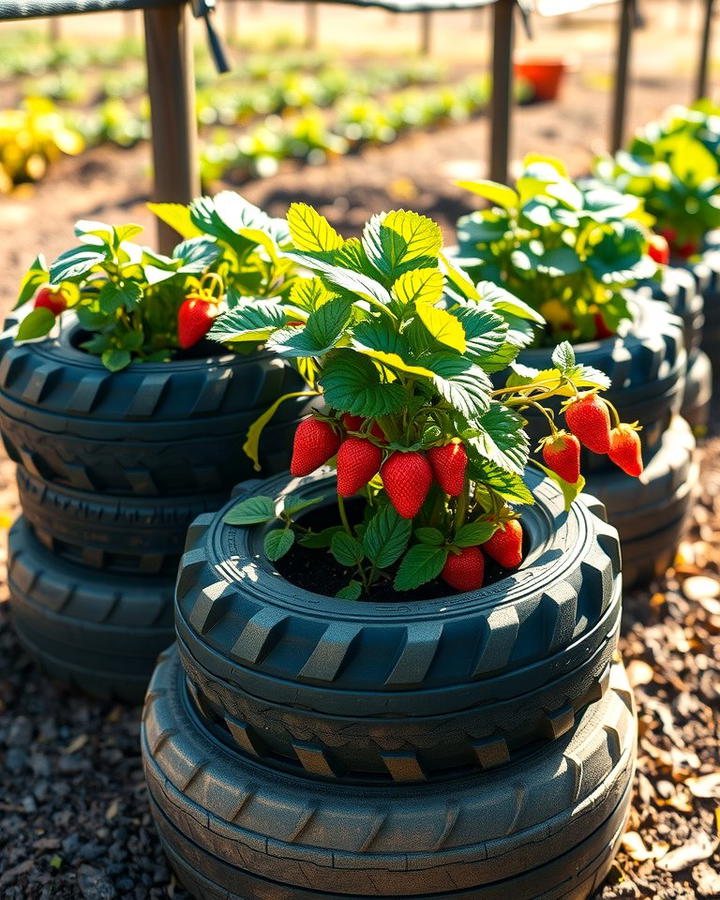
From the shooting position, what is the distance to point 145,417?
2.51 metres

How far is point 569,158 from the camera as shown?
338 inches

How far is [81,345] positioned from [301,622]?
1152 millimetres

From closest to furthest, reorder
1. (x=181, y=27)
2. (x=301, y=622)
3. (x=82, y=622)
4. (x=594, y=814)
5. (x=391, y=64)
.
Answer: (x=301, y=622) < (x=594, y=814) < (x=82, y=622) < (x=181, y=27) < (x=391, y=64)

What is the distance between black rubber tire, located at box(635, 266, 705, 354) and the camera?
11.6 feet

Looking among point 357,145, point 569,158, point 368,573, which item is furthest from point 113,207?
point 368,573

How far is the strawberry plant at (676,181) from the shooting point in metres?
4.05

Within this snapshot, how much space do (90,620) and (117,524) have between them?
0.92 feet

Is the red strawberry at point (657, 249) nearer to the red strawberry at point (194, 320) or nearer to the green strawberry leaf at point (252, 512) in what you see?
the red strawberry at point (194, 320)

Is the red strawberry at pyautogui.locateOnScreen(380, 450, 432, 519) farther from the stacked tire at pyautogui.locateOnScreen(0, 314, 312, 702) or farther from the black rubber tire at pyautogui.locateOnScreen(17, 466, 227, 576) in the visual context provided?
the black rubber tire at pyautogui.locateOnScreen(17, 466, 227, 576)

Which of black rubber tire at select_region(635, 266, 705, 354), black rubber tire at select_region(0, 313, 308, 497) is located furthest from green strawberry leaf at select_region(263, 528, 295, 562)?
black rubber tire at select_region(635, 266, 705, 354)

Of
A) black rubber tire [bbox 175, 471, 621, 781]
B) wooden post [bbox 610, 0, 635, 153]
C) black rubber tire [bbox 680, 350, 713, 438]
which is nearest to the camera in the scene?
black rubber tire [bbox 175, 471, 621, 781]

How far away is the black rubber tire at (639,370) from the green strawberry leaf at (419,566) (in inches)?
31.9

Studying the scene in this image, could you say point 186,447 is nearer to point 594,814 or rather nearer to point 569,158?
point 594,814

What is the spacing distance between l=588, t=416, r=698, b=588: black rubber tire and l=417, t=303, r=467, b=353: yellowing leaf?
129cm
